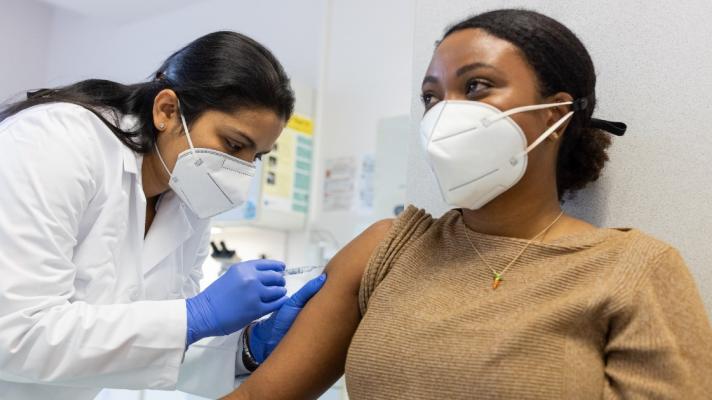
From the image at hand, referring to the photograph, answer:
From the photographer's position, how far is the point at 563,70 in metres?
1.18

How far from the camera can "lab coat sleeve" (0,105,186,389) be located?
1226mm

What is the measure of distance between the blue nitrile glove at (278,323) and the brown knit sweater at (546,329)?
230 mm

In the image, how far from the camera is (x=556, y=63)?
3.86ft

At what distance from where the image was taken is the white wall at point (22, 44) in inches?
180

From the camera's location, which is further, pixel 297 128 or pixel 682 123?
pixel 297 128

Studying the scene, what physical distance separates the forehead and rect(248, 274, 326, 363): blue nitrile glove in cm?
47

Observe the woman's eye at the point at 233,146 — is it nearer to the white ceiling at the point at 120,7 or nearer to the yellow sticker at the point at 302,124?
the yellow sticker at the point at 302,124

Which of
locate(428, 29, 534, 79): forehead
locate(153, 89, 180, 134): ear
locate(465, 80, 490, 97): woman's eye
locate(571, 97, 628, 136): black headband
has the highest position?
locate(428, 29, 534, 79): forehead

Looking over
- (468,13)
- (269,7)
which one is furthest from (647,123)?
(269,7)

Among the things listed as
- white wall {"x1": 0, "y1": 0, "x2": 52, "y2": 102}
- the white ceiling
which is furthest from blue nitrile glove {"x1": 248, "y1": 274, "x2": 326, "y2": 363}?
white wall {"x1": 0, "y1": 0, "x2": 52, "y2": 102}

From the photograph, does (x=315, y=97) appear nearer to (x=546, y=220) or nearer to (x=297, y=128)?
(x=297, y=128)

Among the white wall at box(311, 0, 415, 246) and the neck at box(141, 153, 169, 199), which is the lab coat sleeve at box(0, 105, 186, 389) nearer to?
the neck at box(141, 153, 169, 199)

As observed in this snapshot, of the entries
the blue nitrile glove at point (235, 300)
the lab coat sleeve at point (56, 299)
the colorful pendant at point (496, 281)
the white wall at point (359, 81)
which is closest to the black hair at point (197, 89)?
the lab coat sleeve at point (56, 299)

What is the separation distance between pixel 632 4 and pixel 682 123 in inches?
10.3
